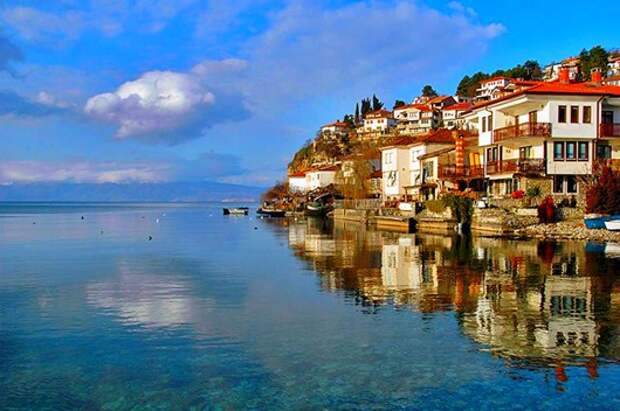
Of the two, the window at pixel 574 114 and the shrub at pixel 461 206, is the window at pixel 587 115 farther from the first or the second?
the shrub at pixel 461 206

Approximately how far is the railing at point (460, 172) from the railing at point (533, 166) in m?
6.66

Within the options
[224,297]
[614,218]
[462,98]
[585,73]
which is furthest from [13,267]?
[462,98]

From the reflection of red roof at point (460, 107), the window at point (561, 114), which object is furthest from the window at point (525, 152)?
the reflection of red roof at point (460, 107)

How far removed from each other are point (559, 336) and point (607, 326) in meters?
1.81

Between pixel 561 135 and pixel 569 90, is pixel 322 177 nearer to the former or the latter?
pixel 569 90

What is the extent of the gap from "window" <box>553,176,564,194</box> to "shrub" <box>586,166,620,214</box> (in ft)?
13.5

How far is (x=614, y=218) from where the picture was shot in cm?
3991

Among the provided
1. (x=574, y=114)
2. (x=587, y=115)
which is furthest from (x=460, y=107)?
(x=574, y=114)

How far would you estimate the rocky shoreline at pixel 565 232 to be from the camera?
39.5m

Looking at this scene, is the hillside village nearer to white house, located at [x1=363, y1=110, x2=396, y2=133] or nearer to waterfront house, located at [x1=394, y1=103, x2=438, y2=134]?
waterfront house, located at [x1=394, y1=103, x2=438, y2=134]

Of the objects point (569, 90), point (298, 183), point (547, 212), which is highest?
point (569, 90)

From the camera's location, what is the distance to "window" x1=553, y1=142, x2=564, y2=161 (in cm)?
4656

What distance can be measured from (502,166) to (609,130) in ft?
26.6

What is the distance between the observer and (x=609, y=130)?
46906 mm
